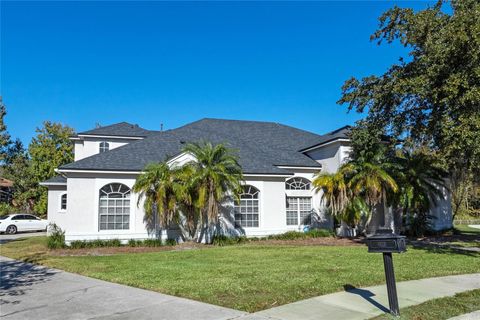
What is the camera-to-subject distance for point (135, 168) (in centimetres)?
1941

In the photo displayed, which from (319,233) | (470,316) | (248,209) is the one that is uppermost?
(248,209)

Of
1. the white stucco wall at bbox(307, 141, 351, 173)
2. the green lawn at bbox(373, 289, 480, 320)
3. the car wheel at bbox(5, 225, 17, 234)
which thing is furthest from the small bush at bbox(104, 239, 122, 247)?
the car wheel at bbox(5, 225, 17, 234)

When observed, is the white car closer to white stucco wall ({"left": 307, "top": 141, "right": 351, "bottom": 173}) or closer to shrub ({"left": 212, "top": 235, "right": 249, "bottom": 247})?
shrub ({"left": 212, "top": 235, "right": 249, "bottom": 247})

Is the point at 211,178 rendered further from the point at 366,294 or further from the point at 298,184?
the point at 366,294

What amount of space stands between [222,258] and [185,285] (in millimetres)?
4905

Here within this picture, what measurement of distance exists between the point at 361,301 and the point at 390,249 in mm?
1544

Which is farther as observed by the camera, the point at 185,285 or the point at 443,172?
the point at 443,172

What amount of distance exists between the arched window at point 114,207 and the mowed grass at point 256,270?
3.30m

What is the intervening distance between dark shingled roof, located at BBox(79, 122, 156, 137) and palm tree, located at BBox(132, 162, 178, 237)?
11.5 meters

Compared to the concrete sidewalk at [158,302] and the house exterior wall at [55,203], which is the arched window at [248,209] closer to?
the concrete sidewalk at [158,302]

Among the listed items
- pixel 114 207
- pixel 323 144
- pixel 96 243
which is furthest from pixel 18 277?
pixel 323 144

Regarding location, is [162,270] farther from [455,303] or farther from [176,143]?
[176,143]

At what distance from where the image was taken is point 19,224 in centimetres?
3003

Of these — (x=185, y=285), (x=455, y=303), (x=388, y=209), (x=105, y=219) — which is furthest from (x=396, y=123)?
(x=105, y=219)
